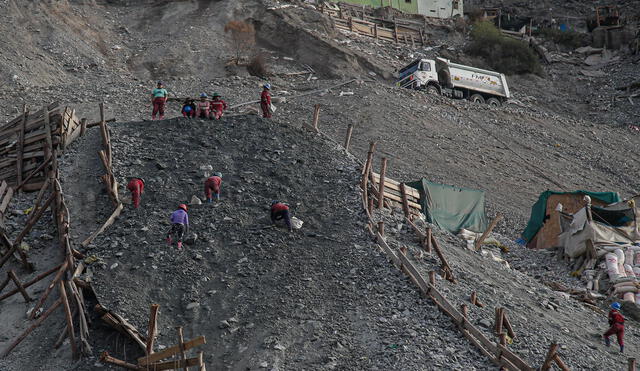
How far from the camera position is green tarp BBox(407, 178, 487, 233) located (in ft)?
68.5

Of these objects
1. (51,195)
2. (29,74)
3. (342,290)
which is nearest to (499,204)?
(342,290)

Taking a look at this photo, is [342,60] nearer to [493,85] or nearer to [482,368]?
[493,85]

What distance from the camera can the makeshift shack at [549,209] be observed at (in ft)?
71.5

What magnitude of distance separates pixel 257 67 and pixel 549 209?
602 inches

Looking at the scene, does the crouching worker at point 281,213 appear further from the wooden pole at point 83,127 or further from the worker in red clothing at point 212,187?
the wooden pole at point 83,127

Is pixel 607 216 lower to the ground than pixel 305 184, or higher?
Result: lower

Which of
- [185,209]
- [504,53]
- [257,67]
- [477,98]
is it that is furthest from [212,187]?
[504,53]

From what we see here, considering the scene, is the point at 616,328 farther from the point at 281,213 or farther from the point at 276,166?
the point at 276,166

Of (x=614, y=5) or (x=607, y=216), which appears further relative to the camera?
(x=614, y=5)

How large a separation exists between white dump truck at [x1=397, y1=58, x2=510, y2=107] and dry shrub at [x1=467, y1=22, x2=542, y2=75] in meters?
7.14

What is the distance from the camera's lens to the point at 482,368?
12.7 meters

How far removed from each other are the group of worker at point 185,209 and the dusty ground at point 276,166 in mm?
269

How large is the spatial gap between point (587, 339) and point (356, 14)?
3135 cm

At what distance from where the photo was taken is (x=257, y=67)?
34062mm
